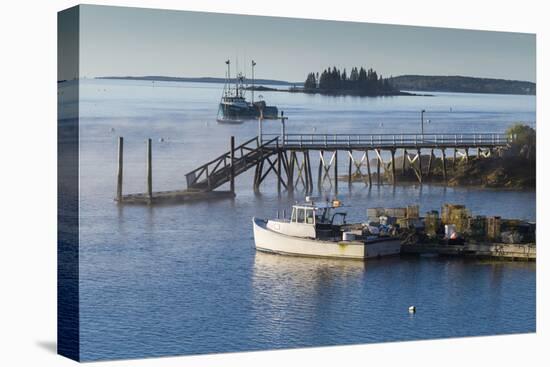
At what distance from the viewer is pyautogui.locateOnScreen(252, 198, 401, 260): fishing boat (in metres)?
33.7

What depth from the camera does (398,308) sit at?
103 feet

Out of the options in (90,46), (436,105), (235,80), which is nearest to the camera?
(90,46)

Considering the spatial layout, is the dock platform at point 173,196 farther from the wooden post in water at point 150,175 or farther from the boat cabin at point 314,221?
the boat cabin at point 314,221

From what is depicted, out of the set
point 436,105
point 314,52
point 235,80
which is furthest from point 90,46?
point 436,105

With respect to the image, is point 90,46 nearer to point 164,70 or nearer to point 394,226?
point 164,70

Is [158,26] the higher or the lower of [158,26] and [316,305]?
the higher

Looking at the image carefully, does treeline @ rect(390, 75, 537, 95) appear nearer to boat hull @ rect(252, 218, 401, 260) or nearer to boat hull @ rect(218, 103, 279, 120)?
boat hull @ rect(218, 103, 279, 120)

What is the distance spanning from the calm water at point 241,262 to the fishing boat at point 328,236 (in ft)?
1.32

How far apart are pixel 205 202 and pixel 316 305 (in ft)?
11.1

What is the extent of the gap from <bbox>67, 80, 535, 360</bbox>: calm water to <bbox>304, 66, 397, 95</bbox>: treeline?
0.83 feet

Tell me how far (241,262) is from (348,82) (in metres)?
4.44

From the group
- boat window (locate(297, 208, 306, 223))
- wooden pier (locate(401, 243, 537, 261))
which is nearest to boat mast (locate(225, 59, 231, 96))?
boat window (locate(297, 208, 306, 223))

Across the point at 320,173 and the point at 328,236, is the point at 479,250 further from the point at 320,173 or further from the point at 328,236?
the point at 320,173

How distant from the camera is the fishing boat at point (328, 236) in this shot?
111 feet
